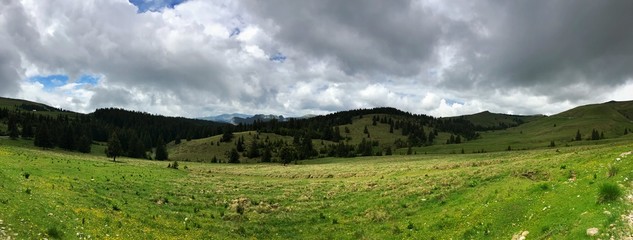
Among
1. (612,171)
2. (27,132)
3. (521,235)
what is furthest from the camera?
(27,132)

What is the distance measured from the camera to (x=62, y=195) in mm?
24078

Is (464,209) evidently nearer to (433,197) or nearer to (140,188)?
(433,197)

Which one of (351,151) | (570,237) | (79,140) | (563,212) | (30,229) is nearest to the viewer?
(570,237)

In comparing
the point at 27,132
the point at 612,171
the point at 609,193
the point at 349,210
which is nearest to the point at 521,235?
the point at 609,193

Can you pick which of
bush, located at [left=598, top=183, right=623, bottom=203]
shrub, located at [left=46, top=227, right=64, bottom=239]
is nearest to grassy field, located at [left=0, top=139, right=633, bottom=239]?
shrub, located at [left=46, top=227, right=64, bottom=239]

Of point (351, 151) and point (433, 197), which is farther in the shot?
point (351, 151)

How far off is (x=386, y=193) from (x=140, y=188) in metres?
25.0

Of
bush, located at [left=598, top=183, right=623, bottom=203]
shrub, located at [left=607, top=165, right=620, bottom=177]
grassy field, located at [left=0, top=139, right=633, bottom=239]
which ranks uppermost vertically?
shrub, located at [left=607, top=165, right=620, bottom=177]

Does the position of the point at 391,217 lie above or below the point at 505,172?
below

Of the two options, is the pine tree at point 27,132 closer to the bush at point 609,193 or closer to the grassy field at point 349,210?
the grassy field at point 349,210

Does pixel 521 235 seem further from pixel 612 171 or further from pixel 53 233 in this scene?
pixel 53 233

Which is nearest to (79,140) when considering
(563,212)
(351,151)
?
(351,151)

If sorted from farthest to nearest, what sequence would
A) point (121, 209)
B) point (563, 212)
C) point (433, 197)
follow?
point (433, 197) < point (121, 209) < point (563, 212)

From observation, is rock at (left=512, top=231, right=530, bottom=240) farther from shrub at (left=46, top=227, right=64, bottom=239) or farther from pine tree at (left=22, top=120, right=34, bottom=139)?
pine tree at (left=22, top=120, right=34, bottom=139)
